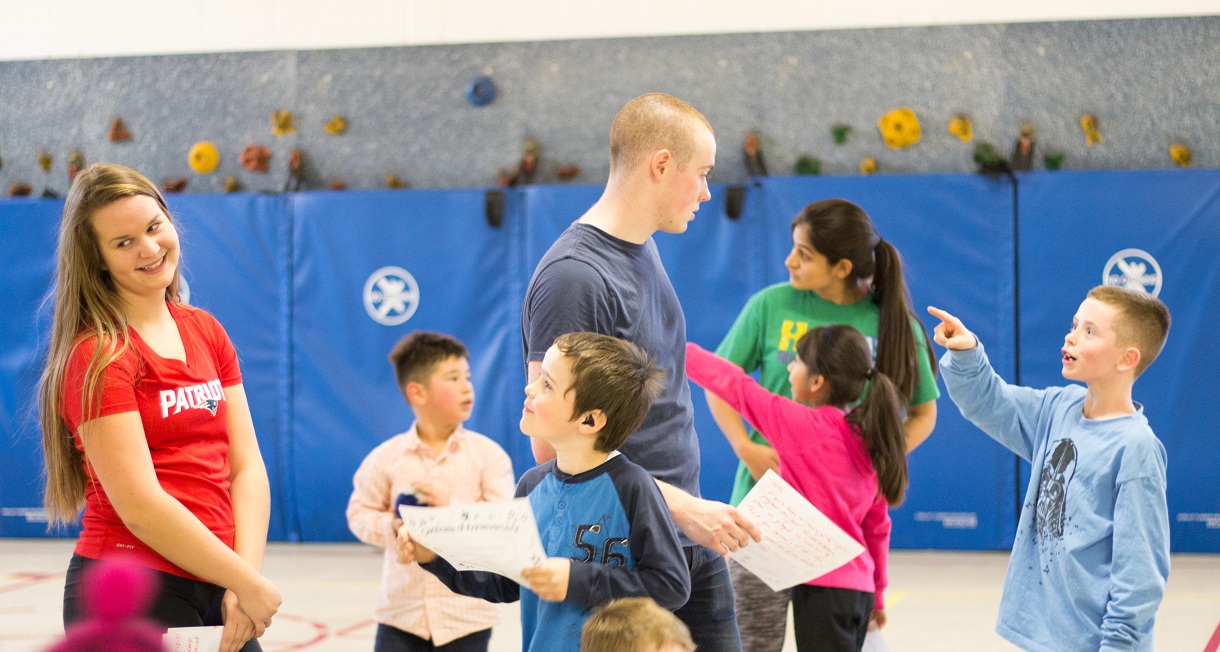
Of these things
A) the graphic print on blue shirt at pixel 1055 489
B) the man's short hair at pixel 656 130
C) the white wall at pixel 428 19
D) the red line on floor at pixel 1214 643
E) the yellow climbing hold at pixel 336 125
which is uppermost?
the white wall at pixel 428 19

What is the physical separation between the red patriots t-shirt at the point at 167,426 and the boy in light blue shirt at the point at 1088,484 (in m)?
1.58

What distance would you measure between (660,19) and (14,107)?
15.2 feet

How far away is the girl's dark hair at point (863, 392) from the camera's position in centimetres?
301

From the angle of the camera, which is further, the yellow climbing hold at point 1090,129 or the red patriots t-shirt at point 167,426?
the yellow climbing hold at point 1090,129

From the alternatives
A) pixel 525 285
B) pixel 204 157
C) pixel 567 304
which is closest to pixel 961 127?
pixel 525 285

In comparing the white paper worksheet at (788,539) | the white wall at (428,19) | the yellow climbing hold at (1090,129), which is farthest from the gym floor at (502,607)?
the white wall at (428,19)

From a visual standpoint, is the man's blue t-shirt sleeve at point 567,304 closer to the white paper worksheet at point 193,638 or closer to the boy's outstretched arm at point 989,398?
the white paper worksheet at point 193,638

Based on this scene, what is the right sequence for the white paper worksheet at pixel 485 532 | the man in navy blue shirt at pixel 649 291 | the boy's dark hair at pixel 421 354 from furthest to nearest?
1. the boy's dark hair at pixel 421 354
2. the man in navy blue shirt at pixel 649 291
3. the white paper worksheet at pixel 485 532

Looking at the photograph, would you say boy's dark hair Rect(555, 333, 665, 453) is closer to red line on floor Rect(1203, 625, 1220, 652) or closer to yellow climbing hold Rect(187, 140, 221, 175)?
red line on floor Rect(1203, 625, 1220, 652)

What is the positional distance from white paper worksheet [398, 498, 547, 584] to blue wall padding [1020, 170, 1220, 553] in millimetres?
5494

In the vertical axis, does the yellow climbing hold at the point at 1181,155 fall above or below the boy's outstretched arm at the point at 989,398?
above

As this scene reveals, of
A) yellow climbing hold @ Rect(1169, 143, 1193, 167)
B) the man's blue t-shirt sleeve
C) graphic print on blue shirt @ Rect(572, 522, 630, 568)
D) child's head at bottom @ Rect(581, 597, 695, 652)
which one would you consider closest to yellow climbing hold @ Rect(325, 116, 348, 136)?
yellow climbing hold @ Rect(1169, 143, 1193, 167)

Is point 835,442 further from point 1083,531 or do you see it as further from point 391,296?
point 391,296

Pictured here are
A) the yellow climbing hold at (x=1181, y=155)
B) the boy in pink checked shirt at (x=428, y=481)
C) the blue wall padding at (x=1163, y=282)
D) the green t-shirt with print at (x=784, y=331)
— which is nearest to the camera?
the boy in pink checked shirt at (x=428, y=481)
